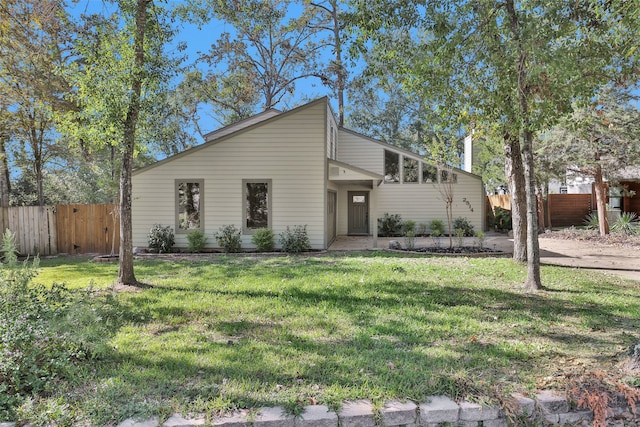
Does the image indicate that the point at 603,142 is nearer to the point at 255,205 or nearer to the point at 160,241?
the point at 255,205

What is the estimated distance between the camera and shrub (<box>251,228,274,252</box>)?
35.6 ft

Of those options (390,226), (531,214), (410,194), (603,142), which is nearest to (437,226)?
(410,194)

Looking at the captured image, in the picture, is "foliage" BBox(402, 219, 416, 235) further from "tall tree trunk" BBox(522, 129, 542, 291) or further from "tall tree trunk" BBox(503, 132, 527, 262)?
"tall tree trunk" BBox(522, 129, 542, 291)

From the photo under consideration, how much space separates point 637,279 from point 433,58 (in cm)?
580

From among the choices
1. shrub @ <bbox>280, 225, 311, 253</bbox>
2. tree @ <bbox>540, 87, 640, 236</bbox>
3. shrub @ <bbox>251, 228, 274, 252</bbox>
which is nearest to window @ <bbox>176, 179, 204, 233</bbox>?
Result: shrub @ <bbox>251, 228, 274, 252</bbox>

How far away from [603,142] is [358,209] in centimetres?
904

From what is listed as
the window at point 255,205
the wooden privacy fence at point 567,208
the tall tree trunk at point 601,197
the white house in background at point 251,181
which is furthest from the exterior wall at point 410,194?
the window at point 255,205

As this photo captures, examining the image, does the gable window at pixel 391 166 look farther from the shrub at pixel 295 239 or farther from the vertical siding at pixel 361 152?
the shrub at pixel 295 239

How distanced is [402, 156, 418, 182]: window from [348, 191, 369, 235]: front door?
6.00 feet

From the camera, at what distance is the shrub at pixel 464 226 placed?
15.3 metres

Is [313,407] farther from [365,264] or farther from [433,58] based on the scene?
[365,264]

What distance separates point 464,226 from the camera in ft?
50.7

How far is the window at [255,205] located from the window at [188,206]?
138 cm

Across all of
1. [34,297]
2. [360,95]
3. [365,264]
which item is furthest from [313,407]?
[360,95]
